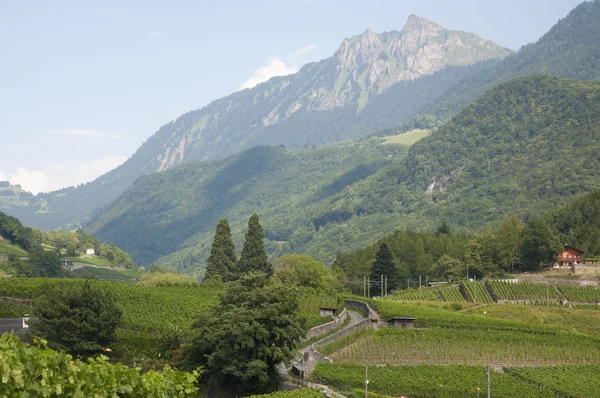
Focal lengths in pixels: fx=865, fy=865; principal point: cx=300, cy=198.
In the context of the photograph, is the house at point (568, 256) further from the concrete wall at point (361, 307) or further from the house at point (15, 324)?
the house at point (15, 324)

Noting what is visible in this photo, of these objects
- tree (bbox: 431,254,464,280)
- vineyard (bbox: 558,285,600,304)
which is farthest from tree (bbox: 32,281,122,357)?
tree (bbox: 431,254,464,280)

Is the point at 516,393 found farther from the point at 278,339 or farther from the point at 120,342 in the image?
the point at 120,342

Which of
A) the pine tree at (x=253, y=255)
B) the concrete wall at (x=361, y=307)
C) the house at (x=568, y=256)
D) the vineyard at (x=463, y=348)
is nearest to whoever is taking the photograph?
the vineyard at (x=463, y=348)

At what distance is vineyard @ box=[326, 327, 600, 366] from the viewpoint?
76.0m

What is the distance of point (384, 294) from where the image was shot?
118562 mm

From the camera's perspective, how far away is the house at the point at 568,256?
11744 centimetres

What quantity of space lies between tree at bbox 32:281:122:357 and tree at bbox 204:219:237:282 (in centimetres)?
4073

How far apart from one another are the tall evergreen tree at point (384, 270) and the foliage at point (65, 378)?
8824 cm

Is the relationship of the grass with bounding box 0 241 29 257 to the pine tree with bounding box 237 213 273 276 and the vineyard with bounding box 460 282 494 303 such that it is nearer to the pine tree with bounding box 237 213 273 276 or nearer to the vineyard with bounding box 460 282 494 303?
the pine tree with bounding box 237 213 273 276

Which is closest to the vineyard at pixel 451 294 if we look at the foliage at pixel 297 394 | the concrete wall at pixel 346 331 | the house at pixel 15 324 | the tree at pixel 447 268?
the tree at pixel 447 268

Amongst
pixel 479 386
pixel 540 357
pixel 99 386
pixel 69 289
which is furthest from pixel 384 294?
pixel 99 386

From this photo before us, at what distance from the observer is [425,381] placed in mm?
67562

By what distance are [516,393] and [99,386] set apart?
44.9 metres

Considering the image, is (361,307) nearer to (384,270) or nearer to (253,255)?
(253,255)
